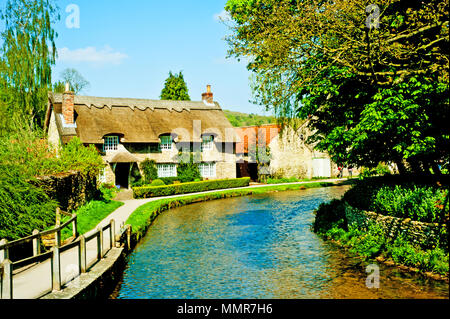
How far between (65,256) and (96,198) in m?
14.6

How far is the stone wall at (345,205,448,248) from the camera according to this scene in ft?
39.5

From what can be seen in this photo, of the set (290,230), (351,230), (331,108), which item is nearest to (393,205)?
(351,230)

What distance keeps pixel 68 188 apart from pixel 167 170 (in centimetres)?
1825

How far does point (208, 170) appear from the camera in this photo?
134 feet

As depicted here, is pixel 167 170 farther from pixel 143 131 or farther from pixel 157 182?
pixel 143 131

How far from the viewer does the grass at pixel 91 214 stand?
1742cm

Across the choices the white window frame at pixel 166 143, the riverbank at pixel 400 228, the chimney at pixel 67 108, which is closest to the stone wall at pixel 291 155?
the white window frame at pixel 166 143

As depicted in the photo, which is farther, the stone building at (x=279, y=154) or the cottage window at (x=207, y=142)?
the stone building at (x=279, y=154)

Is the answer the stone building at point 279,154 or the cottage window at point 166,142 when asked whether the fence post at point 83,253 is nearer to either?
the cottage window at point 166,142

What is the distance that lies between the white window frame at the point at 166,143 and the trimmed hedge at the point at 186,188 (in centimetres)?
496

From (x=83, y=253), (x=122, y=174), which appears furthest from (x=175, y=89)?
(x=83, y=253)

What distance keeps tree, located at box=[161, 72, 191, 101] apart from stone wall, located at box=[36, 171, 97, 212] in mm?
34771

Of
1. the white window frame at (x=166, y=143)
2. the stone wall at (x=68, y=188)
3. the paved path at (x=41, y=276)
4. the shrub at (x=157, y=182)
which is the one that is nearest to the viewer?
the paved path at (x=41, y=276)

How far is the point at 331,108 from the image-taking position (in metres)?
16.6
